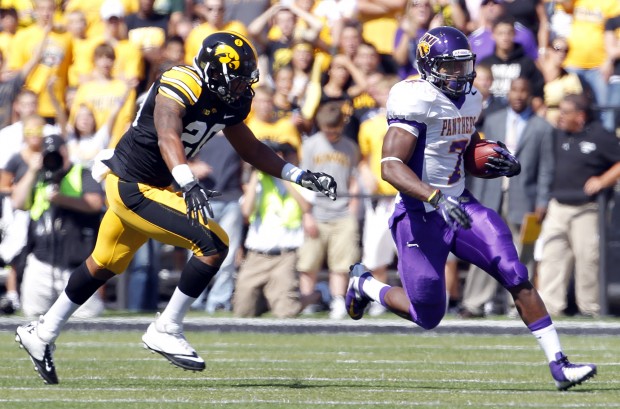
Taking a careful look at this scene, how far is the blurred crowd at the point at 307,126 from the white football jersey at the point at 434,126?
13.7 feet

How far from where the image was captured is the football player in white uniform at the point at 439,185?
7.03 m

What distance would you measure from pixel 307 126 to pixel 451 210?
6.11 m

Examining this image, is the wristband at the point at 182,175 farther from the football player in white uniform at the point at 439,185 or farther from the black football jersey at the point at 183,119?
the football player in white uniform at the point at 439,185

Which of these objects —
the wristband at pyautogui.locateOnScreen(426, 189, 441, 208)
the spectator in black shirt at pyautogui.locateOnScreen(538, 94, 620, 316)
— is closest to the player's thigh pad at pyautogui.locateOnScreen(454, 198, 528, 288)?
the wristband at pyautogui.locateOnScreen(426, 189, 441, 208)

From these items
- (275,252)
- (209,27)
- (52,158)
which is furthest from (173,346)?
(209,27)

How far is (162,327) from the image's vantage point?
24.0ft

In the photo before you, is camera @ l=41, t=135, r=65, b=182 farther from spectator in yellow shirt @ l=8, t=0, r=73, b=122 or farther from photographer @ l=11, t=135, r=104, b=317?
spectator in yellow shirt @ l=8, t=0, r=73, b=122

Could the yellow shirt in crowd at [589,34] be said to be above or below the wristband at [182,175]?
below

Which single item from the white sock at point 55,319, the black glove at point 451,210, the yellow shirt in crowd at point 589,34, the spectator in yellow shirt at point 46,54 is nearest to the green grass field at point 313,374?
the white sock at point 55,319

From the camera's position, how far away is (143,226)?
23.8 ft

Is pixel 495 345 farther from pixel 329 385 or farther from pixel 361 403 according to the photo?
pixel 361 403

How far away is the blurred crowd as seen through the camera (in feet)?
38.2

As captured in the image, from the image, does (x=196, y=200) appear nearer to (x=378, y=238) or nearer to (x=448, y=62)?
(x=448, y=62)

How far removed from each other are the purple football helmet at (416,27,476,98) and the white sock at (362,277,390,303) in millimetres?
1254
